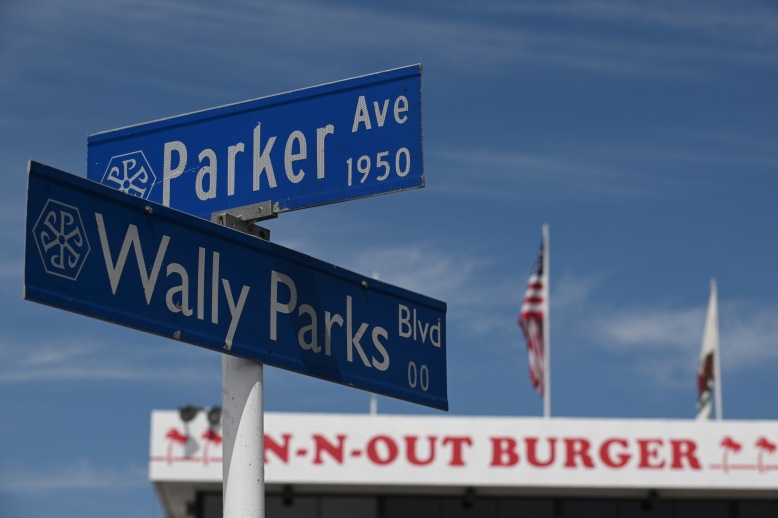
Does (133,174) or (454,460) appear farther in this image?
(454,460)

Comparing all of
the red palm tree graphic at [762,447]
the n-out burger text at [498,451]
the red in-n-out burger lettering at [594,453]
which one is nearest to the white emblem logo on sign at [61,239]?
the n-out burger text at [498,451]

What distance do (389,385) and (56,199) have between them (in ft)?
4.97

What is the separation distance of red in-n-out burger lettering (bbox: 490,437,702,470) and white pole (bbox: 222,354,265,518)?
17.1 meters

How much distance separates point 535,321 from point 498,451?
16.0 feet

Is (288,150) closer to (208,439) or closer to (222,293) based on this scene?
(222,293)

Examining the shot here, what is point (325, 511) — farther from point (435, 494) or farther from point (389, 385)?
point (389, 385)

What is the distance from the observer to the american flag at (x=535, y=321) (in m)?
24.8

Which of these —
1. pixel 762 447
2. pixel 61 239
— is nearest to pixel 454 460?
pixel 762 447

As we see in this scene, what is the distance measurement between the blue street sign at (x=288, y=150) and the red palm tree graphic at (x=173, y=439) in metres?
16.2

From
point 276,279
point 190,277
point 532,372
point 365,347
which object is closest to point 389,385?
point 365,347

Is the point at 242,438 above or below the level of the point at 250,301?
below

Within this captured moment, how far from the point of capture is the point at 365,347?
15.0ft

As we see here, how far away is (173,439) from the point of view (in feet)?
67.3

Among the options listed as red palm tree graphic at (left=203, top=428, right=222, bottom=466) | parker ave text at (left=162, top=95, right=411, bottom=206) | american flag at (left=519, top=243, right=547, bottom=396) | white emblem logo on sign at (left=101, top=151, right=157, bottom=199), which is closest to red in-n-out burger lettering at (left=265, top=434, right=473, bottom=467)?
red palm tree graphic at (left=203, top=428, right=222, bottom=466)
